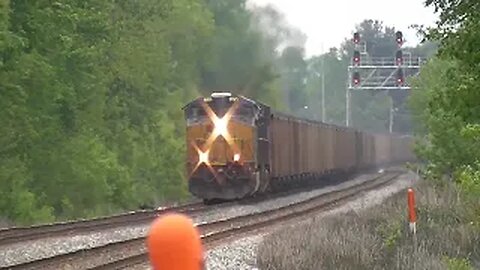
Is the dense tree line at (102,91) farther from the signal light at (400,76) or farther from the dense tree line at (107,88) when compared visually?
the signal light at (400,76)

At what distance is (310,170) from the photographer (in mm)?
39625

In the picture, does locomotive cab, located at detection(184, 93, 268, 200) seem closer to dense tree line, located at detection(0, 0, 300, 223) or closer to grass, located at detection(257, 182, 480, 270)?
dense tree line, located at detection(0, 0, 300, 223)

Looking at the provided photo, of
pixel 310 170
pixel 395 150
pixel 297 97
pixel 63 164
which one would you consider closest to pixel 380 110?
pixel 297 97

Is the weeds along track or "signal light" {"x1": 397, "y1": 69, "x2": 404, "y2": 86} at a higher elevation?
"signal light" {"x1": 397, "y1": 69, "x2": 404, "y2": 86}

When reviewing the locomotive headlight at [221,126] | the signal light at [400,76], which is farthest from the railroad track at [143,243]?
the signal light at [400,76]

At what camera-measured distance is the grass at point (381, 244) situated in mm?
12625

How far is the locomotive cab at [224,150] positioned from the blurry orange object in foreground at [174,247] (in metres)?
25.4

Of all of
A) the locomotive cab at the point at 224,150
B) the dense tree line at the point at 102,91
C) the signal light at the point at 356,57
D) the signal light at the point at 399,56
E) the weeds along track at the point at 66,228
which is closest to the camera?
A: the weeds along track at the point at 66,228

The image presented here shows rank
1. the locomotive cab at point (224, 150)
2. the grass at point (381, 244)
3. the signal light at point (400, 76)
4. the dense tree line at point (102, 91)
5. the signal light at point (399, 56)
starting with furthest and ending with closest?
the signal light at point (400, 76)
the signal light at point (399, 56)
the locomotive cab at point (224, 150)
the dense tree line at point (102, 91)
the grass at point (381, 244)

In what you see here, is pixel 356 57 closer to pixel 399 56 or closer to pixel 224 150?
pixel 399 56

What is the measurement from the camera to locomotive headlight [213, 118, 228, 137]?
29109 mm

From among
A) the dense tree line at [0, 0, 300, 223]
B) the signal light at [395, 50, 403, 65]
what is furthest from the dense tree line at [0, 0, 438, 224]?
the signal light at [395, 50, 403, 65]

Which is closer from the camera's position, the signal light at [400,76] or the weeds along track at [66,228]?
the weeds along track at [66,228]

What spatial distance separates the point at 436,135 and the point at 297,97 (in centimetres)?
7986
